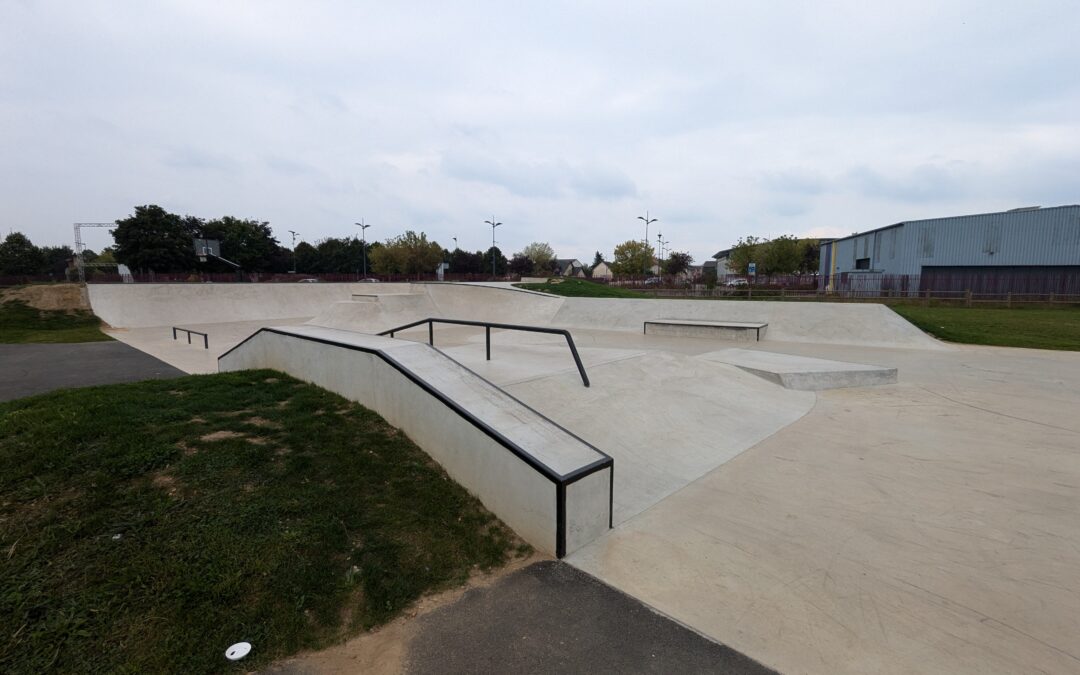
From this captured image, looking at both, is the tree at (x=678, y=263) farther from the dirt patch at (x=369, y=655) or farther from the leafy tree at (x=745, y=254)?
the dirt patch at (x=369, y=655)

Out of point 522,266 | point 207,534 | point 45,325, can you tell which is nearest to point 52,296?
point 45,325

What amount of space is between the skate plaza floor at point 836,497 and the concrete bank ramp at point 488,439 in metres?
0.15

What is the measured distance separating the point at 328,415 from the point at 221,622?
240cm

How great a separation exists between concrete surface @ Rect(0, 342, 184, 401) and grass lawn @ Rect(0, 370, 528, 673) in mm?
6471

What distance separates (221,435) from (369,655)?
2.66m

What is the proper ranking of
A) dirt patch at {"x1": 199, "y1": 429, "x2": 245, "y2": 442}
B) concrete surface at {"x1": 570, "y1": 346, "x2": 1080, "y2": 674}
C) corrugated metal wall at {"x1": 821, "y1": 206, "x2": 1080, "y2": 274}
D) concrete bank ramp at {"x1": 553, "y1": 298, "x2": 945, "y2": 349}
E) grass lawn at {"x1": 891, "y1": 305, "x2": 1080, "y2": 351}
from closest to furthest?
concrete surface at {"x1": 570, "y1": 346, "x2": 1080, "y2": 674}, dirt patch at {"x1": 199, "y1": 429, "x2": 245, "y2": 442}, grass lawn at {"x1": 891, "y1": 305, "x2": 1080, "y2": 351}, concrete bank ramp at {"x1": 553, "y1": 298, "x2": 945, "y2": 349}, corrugated metal wall at {"x1": 821, "y1": 206, "x2": 1080, "y2": 274}

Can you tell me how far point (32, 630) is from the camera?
2162mm

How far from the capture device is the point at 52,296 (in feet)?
69.9

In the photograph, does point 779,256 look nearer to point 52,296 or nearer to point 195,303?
point 195,303

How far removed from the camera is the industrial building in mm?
26094

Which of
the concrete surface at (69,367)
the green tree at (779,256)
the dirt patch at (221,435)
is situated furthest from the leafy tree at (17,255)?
the green tree at (779,256)

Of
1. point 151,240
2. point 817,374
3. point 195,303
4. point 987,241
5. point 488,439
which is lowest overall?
point 817,374

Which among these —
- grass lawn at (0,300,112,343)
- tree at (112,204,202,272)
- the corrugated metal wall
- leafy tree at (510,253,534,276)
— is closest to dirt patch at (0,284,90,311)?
grass lawn at (0,300,112,343)

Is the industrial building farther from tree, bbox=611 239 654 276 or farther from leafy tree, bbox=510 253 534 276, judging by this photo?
leafy tree, bbox=510 253 534 276
